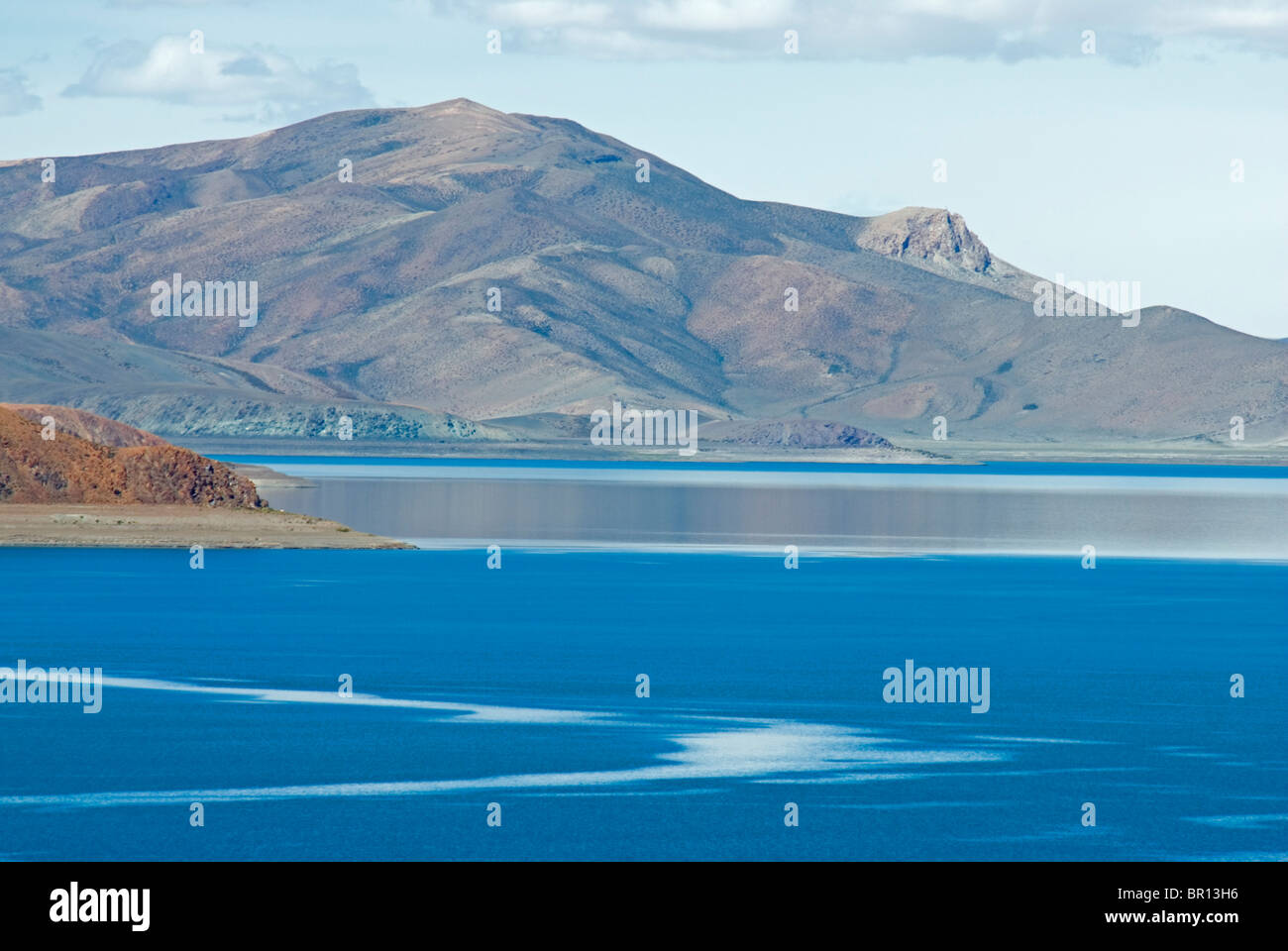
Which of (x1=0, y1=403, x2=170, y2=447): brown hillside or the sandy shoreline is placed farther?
(x1=0, y1=403, x2=170, y2=447): brown hillside

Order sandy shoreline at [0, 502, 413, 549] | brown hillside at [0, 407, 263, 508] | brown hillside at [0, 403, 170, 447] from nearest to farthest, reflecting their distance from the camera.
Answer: sandy shoreline at [0, 502, 413, 549] < brown hillside at [0, 407, 263, 508] < brown hillside at [0, 403, 170, 447]

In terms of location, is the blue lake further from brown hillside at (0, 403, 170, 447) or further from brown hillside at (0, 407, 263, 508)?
brown hillside at (0, 403, 170, 447)

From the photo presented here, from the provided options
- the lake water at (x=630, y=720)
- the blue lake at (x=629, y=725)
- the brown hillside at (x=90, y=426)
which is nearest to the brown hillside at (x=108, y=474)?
the lake water at (x=630, y=720)

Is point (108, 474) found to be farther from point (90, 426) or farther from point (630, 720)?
point (630, 720)

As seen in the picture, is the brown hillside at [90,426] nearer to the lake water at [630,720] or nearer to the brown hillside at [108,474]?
the brown hillside at [108,474]

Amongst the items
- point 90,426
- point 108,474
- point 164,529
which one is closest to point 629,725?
point 164,529

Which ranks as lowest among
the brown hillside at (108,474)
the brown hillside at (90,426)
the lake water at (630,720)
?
the lake water at (630,720)

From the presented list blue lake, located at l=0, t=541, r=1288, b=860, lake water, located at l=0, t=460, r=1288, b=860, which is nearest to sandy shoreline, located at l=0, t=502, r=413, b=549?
lake water, located at l=0, t=460, r=1288, b=860
